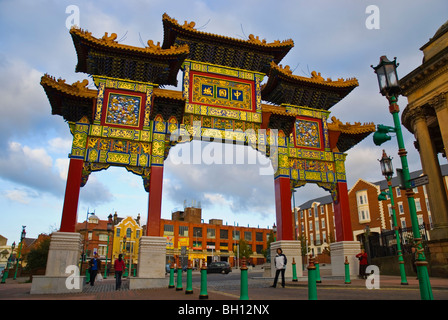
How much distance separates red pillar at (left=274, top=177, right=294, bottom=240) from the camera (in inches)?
707

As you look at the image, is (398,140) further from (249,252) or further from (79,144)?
(249,252)

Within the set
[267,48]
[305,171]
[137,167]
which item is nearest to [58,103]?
[137,167]

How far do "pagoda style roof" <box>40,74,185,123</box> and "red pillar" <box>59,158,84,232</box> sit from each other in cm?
253

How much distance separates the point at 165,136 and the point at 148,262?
251 inches

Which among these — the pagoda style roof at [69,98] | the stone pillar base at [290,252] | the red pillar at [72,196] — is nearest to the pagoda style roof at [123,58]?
the pagoda style roof at [69,98]

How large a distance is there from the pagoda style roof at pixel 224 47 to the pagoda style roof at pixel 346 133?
223 inches

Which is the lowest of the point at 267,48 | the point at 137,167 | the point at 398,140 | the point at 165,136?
the point at 398,140

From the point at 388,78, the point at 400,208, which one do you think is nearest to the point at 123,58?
the point at 388,78

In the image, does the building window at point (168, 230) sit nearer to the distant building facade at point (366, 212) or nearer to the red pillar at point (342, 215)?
the distant building facade at point (366, 212)

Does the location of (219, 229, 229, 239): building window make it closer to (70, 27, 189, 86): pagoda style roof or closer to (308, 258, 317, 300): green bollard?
(70, 27, 189, 86): pagoda style roof

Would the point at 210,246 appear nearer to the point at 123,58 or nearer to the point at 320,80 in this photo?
the point at 320,80

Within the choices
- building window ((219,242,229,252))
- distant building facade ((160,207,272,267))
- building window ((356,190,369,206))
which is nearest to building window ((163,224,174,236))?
distant building facade ((160,207,272,267))

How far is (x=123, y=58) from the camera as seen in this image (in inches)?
663

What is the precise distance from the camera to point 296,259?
1791 centimetres
